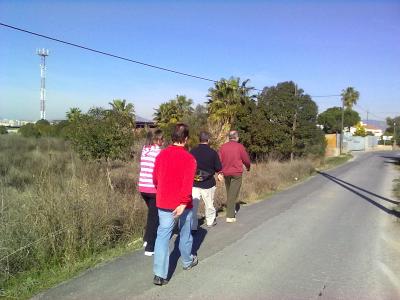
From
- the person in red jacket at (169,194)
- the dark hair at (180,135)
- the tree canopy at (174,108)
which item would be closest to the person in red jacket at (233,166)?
the dark hair at (180,135)

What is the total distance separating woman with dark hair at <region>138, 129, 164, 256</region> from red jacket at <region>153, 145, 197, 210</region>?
1535mm

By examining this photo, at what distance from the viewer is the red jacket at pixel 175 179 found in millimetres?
5668

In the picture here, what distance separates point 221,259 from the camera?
6.96 meters

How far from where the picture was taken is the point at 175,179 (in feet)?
18.6

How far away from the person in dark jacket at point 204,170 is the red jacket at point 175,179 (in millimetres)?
2988

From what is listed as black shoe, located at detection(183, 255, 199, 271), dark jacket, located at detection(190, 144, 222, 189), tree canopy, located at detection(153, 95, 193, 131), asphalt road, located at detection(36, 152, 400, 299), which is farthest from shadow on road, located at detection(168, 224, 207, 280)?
tree canopy, located at detection(153, 95, 193, 131)

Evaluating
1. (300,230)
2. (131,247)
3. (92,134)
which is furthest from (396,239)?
(92,134)

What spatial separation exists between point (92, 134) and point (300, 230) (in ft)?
31.6

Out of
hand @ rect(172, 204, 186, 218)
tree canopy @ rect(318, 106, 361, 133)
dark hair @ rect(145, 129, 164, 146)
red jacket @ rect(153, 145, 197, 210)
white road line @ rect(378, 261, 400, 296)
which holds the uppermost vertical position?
tree canopy @ rect(318, 106, 361, 133)

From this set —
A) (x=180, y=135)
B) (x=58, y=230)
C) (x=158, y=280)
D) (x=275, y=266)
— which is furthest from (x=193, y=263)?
(x=58, y=230)

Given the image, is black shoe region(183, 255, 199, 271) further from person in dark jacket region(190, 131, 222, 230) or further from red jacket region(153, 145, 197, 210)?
person in dark jacket region(190, 131, 222, 230)

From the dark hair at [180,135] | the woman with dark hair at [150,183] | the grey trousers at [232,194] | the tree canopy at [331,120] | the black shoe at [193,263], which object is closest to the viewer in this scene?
the dark hair at [180,135]

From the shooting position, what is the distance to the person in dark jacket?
8766 millimetres

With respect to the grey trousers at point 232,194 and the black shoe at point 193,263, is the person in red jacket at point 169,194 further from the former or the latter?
the grey trousers at point 232,194
